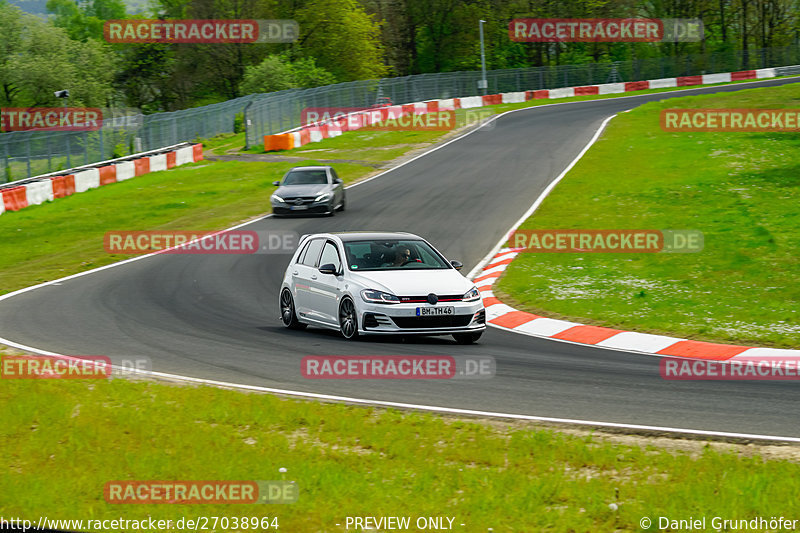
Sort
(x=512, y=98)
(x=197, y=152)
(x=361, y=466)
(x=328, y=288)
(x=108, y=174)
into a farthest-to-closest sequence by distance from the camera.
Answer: (x=512, y=98)
(x=197, y=152)
(x=108, y=174)
(x=328, y=288)
(x=361, y=466)

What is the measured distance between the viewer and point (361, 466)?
282 inches

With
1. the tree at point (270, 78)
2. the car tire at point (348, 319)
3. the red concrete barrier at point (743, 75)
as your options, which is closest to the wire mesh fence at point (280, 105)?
the red concrete barrier at point (743, 75)

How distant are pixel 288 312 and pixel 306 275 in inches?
27.3

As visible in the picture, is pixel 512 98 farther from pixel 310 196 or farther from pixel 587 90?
pixel 310 196

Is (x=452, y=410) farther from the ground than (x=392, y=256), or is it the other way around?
(x=392, y=256)

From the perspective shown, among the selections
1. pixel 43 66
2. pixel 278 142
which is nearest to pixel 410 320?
pixel 278 142

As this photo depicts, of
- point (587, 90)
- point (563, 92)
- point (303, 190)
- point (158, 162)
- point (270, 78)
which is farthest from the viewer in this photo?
point (587, 90)

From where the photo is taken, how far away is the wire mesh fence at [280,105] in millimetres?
38812

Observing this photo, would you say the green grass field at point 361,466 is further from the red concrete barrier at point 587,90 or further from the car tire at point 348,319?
the red concrete barrier at point 587,90

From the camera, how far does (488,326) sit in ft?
48.3

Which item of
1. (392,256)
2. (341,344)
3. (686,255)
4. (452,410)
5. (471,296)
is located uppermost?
(392,256)

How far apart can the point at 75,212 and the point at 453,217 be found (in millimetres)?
13504

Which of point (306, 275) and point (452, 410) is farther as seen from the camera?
point (306, 275)

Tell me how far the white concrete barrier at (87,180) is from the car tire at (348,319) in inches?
1054
